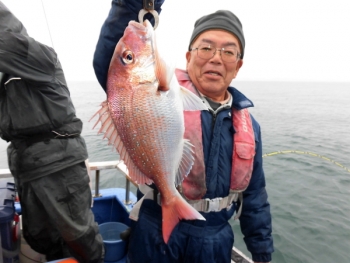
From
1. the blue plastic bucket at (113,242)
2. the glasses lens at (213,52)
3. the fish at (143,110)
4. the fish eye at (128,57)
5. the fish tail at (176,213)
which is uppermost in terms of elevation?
the glasses lens at (213,52)

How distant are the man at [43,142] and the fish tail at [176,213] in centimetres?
130

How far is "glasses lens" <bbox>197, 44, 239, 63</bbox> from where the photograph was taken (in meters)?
1.79

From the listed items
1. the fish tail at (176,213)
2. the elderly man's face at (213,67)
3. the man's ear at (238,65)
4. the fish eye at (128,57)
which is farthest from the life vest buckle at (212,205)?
the fish eye at (128,57)

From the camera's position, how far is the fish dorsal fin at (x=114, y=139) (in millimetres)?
1299

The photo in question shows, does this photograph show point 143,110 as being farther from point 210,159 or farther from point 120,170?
point 120,170

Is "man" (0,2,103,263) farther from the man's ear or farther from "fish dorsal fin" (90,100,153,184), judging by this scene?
the man's ear

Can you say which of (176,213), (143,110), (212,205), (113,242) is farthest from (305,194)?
(143,110)

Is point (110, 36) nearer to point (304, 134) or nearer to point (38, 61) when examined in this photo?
point (38, 61)

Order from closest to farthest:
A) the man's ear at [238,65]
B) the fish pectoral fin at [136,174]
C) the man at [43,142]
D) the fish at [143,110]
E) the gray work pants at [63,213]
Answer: the fish at [143,110] → the fish pectoral fin at [136,174] → the man's ear at [238,65] → the man at [43,142] → the gray work pants at [63,213]

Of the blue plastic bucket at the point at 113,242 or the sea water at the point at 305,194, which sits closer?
the blue plastic bucket at the point at 113,242

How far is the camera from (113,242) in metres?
3.07

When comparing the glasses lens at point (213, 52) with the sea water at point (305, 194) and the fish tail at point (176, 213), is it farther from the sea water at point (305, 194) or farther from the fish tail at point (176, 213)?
the sea water at point (305, 194)

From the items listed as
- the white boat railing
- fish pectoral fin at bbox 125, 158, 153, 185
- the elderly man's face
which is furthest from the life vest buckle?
the white boat railing

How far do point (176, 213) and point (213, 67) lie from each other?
0.97 m
